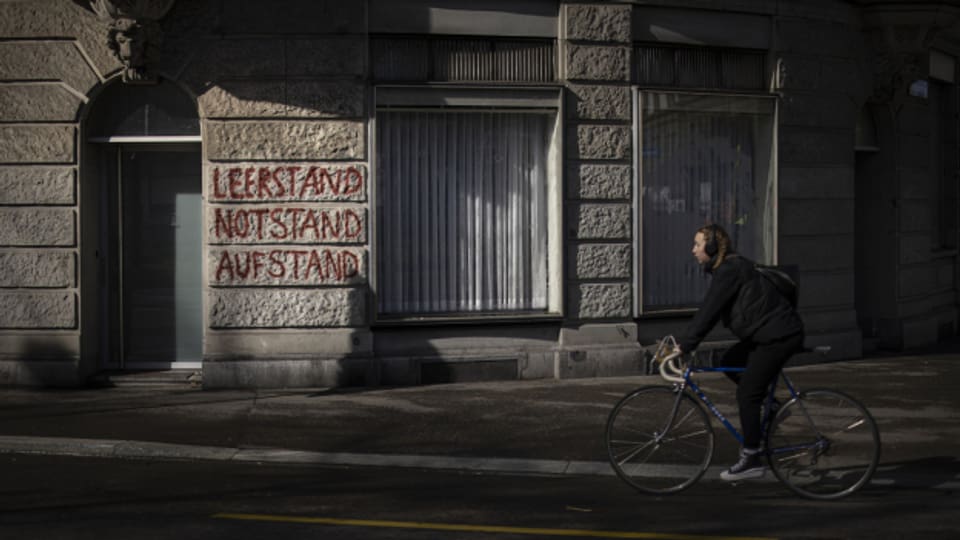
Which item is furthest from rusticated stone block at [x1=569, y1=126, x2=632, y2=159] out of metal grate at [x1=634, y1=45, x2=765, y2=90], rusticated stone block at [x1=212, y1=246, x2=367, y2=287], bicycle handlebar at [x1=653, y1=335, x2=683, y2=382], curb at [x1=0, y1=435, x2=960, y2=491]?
bicycle handlebar at [x1=653, y1=335, x2=683, y2=382]

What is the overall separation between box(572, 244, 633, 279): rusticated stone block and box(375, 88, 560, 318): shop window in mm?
276

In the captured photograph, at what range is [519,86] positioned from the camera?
1391 centimetres

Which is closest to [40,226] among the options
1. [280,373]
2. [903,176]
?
[280,373]

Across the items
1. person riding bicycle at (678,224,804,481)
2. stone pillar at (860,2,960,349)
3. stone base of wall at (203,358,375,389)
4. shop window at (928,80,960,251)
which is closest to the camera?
person riding bicycle at (678,224,804,481)

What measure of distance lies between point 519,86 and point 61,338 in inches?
209

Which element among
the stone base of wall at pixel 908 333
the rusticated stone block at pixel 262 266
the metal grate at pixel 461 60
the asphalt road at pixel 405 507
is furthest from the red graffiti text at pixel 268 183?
the stone base of wall at pixel 908 333

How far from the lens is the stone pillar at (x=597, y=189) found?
46.2 ft

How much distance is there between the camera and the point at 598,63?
14.2 metres

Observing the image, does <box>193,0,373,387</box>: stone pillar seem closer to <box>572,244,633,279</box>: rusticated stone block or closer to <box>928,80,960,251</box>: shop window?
<box>572,244,633,279</box>: rusticated stone block

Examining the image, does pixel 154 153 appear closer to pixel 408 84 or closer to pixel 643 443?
pixel 408 84

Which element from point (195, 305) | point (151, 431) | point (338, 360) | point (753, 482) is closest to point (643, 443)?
point (753, 482)

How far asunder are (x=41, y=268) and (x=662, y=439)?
25.2 ft

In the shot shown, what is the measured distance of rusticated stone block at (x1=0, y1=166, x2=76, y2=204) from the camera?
44.2 ft

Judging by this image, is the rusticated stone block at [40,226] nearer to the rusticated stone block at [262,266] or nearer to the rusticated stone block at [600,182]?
the rusticated stone block at [262,266]
